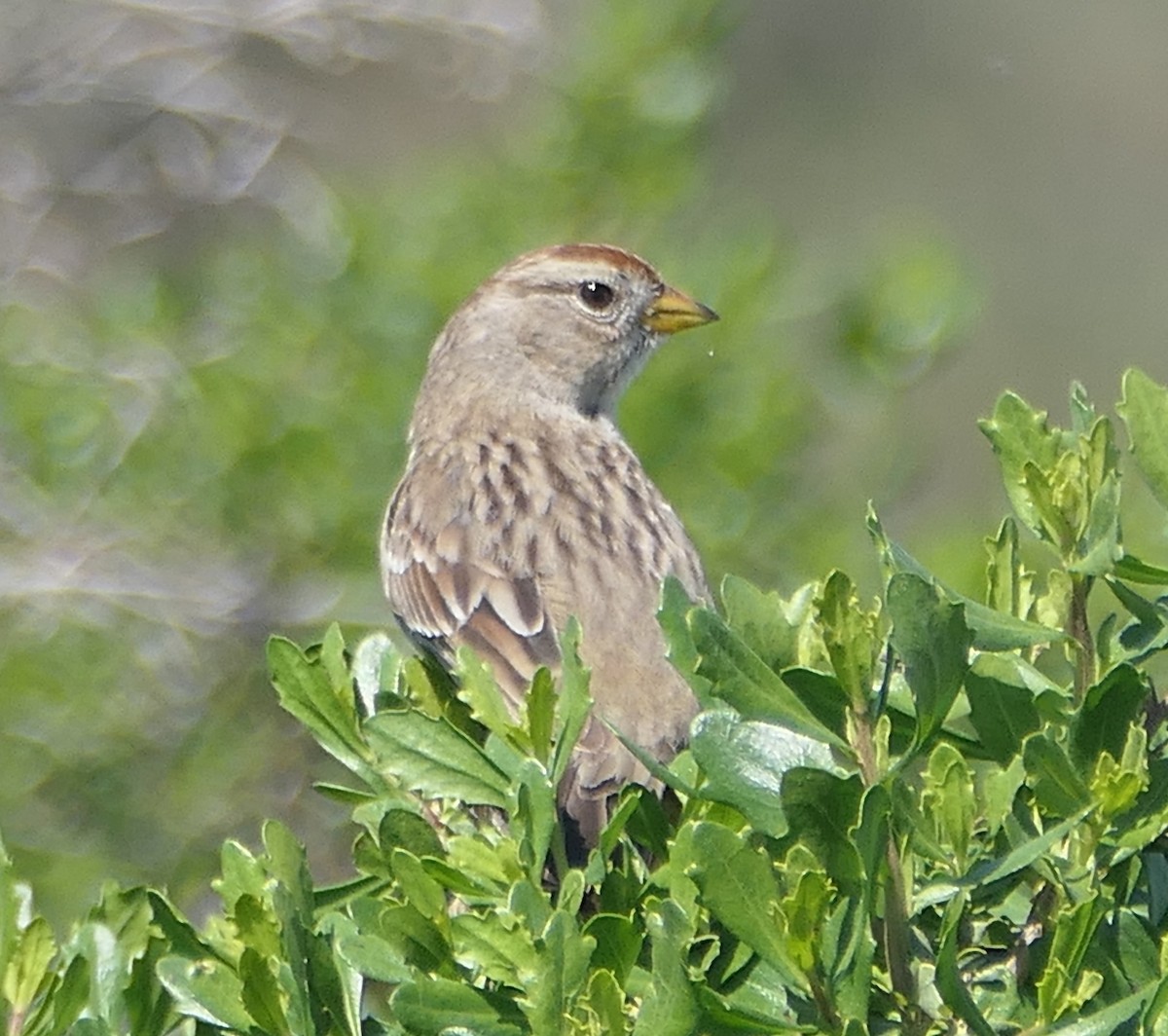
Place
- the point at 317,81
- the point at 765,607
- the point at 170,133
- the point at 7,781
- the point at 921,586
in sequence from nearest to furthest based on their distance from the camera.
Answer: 1. the point at 921,586
2. the point at 765,607
3. the point at 7,781
4. the point at 170,133
5. the point at 317,81

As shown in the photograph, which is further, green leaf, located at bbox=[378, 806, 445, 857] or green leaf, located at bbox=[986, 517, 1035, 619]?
green leaf, located at bbox=[986, 517, 1035, 619]

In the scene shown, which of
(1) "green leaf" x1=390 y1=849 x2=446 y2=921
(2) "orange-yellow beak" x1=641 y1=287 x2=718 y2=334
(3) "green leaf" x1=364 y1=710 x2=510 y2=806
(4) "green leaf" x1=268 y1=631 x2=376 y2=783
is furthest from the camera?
(2) "orange-yellow beak" x1=641 y1=287 x2=718 y2=334

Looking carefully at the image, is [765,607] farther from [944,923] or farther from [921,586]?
[944,923]

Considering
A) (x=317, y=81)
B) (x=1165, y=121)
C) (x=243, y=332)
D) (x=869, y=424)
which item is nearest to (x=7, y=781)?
(x=243, y=332)

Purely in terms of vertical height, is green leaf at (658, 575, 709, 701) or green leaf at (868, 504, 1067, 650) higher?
green leaf at (868, 504, 1067, 650)

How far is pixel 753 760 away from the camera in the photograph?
2115 mm

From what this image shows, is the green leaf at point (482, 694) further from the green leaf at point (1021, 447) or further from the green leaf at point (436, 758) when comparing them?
the green leaf at point (1021, 447)

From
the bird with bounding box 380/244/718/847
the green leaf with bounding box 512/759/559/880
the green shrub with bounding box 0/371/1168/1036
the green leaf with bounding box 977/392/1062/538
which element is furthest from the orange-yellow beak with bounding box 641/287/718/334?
the green leaf with bounding box 512/759/559/880

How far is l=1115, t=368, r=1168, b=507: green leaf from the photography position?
2346mm

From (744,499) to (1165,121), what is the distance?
12.7 m

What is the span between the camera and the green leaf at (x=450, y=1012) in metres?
2.11

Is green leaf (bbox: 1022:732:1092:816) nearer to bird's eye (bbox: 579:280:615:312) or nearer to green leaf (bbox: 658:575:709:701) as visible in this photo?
green leaf (bbox: 658:575:709:701)

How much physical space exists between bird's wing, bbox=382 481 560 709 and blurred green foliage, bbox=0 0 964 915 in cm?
190

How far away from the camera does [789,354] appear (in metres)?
7.98
